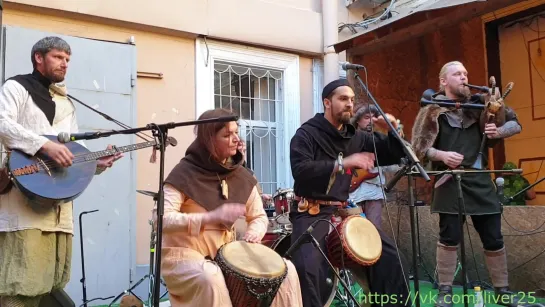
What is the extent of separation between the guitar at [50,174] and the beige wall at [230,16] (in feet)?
8.51

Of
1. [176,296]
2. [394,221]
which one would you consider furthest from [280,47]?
[176,296]

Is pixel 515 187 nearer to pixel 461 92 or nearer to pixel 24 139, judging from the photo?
pixel 461 92

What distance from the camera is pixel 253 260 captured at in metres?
2.91

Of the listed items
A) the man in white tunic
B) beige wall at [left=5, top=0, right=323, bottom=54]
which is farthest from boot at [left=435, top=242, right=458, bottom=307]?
beige wall at [left=5, top=0, right=323, bottom=54]

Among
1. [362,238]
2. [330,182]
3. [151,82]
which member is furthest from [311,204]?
[151,82]

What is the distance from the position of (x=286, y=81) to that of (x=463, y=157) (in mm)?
3210

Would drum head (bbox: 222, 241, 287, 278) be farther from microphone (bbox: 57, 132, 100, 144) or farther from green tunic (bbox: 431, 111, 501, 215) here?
green tunic (bbox: 431, 111, 501, 215)

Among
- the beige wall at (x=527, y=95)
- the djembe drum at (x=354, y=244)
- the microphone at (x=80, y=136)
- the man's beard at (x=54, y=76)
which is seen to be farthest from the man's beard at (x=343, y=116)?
the beige wall at (x=527, y=95)

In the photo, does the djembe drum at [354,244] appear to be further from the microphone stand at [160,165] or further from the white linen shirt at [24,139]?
the white linen shirt at [24,139]

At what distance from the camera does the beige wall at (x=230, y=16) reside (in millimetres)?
5641

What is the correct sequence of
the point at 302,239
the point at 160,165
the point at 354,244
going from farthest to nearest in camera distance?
the point at 354,244, the point at 302,239, the point at 160,165

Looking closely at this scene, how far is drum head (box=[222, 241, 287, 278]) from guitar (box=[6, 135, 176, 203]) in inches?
27.2

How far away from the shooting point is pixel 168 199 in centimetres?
305

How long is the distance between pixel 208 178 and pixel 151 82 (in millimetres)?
3007
